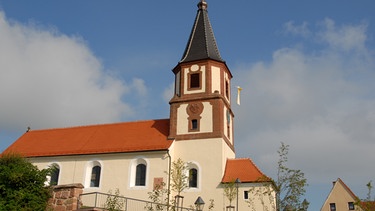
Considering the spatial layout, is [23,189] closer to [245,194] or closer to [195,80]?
[245,194]

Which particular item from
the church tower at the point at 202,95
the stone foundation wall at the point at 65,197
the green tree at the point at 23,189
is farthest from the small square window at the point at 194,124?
the stone foundation wall at the point at 65,197

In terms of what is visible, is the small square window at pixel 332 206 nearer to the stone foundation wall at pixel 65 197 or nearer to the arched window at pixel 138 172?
the arched window at pixel 138 172

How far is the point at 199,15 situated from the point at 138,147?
→ 13.4 m

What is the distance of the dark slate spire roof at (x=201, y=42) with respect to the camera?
34.3 m

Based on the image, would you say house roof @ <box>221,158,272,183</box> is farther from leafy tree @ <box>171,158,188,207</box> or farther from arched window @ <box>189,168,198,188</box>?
leafy tree @ <box>171,158,188,207</box>

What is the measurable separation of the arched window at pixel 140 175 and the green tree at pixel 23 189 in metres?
9.46

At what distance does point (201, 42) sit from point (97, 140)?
461 inches

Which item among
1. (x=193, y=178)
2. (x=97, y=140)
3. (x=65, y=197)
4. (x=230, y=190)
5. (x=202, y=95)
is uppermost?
(x=202, y=95)

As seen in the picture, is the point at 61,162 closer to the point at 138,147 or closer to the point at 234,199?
the point at 138,147

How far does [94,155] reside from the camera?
108 feet

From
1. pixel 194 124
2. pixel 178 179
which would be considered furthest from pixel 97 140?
pixel 178 179

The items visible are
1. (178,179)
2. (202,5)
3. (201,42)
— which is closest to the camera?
(178,179)

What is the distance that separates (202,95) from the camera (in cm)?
3259

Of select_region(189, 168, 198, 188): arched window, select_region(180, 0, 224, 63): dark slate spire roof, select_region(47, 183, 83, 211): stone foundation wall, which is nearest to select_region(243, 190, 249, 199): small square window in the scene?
select_region(189, 168, 198, 188): arched window
